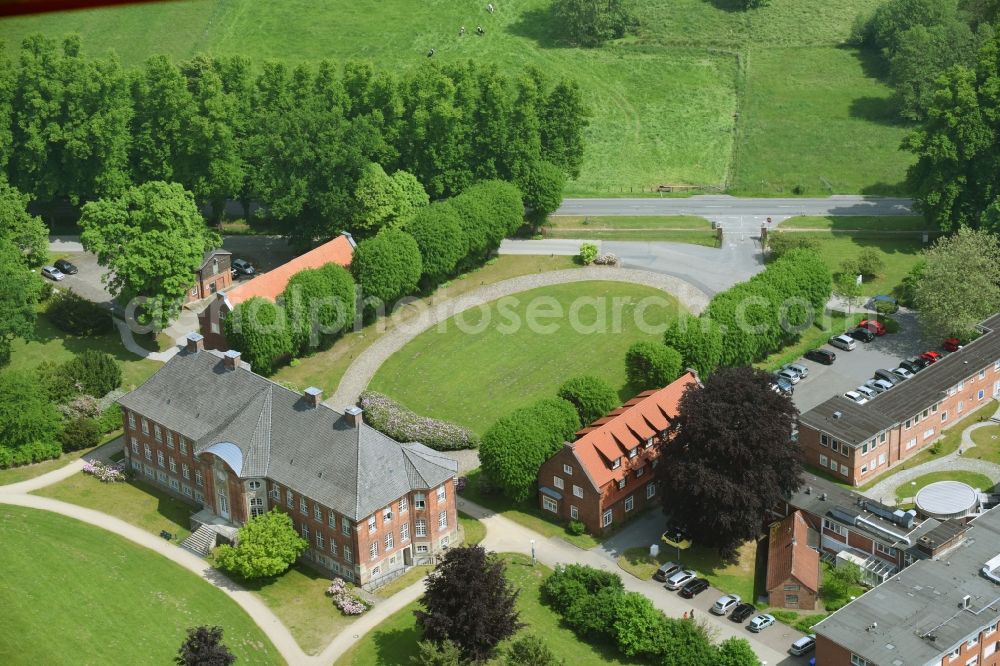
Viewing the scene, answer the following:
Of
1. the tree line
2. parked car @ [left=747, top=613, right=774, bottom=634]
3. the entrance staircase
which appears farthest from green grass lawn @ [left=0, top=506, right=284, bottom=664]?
the tree line

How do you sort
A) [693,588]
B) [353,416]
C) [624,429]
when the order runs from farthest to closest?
1. [624,429]
2. [353,416]
3. [693,588]

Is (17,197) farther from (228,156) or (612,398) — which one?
(612,398)

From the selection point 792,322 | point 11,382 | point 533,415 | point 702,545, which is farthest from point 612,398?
point 11,382

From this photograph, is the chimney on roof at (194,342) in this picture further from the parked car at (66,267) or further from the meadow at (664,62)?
the meadow at (664,62)

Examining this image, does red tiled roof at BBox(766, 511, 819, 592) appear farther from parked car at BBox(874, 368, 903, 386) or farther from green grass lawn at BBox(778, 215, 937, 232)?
green grass lawn at BBox(778, 215, 937, 232)

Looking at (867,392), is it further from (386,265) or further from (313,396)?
(313,396)

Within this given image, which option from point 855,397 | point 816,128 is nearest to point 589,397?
point 855,397
